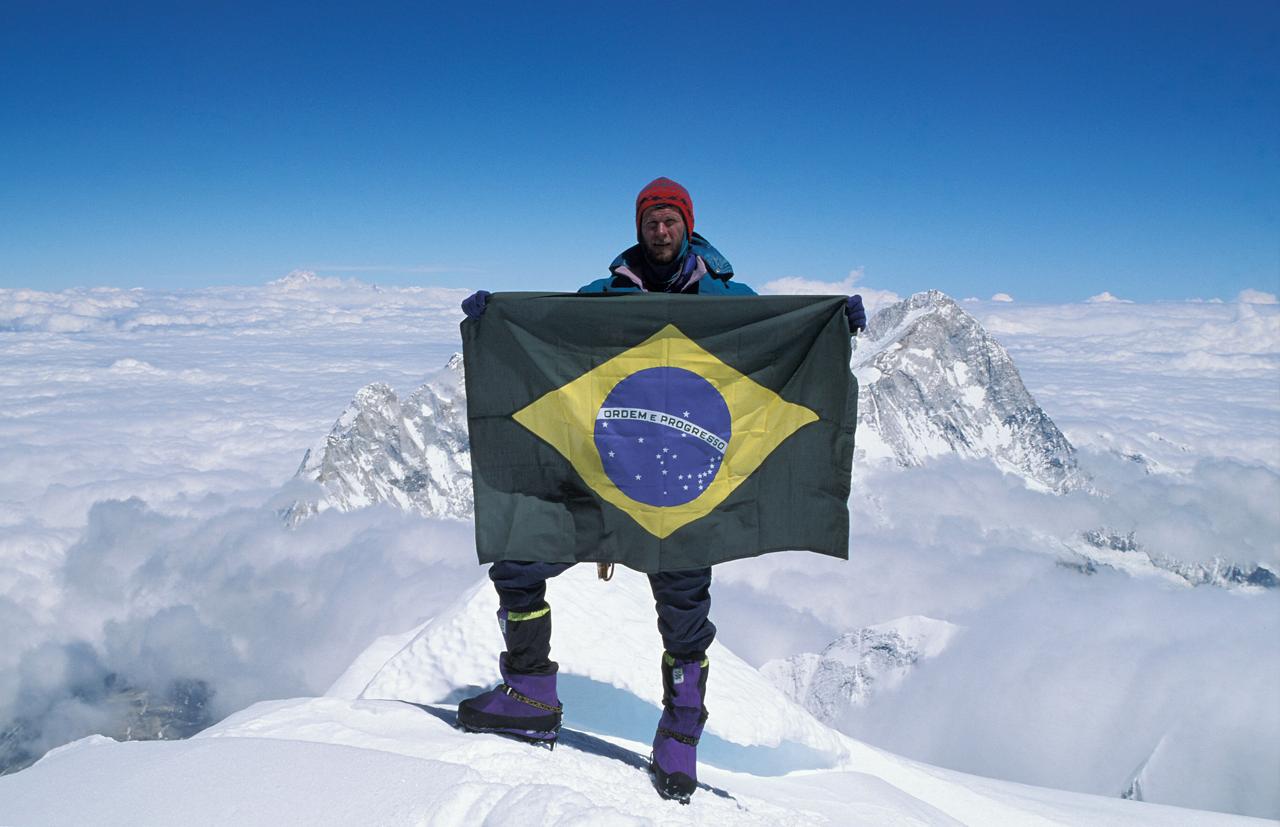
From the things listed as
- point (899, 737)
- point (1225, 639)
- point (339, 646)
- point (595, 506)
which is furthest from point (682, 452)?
point (1225, 639)

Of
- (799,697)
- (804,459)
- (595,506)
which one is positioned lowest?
(799,697)

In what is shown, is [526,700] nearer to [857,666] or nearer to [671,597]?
[671,597]

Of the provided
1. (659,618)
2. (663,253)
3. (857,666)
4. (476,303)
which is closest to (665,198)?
(663,253)

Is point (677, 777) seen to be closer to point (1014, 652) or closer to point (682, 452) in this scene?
point (682, 452)

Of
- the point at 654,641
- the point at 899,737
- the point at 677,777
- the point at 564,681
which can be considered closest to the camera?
the point at 677,777

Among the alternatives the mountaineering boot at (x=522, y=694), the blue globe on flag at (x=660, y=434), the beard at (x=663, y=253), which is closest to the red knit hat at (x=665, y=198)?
the beard at (x=663, y=253)

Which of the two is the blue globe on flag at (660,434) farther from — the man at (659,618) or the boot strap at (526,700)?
the boot strap at (526,700)
